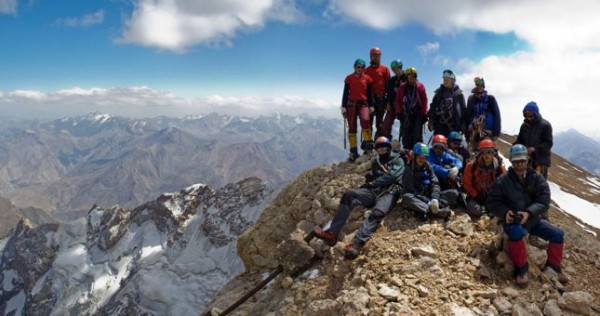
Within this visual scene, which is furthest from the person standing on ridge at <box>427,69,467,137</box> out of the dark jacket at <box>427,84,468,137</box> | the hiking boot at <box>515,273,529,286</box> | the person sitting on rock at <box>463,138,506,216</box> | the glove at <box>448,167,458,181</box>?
the hiking boot at <box>515,273,529,286</box>

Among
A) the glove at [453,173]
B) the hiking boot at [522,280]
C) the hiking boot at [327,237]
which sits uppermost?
the glove at [453,173]

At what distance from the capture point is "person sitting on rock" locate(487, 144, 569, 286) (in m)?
9.80

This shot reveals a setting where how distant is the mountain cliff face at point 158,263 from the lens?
14275 centimetres

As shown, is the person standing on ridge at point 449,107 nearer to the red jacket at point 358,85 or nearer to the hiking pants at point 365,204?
the red jacket at point 358,85

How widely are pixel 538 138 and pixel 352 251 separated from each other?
8.32 metres

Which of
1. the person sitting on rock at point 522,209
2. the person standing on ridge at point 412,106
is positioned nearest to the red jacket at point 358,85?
the person standing on ridge at point 412,106

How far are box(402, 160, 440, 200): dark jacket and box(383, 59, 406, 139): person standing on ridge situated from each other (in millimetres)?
6385

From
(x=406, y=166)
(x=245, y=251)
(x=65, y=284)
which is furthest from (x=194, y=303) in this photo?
(x=406, y=166)

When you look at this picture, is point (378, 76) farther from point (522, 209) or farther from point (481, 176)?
point (522, 209)

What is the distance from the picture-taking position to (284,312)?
1144 centimetres

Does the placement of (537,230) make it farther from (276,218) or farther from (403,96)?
(276,218)

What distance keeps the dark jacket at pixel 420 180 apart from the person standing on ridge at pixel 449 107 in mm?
5206

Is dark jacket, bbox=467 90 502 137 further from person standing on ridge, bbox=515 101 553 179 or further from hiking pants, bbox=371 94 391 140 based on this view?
hiking pants, bbox=371 94 391 140

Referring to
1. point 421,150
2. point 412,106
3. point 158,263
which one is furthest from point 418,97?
point 158,263
